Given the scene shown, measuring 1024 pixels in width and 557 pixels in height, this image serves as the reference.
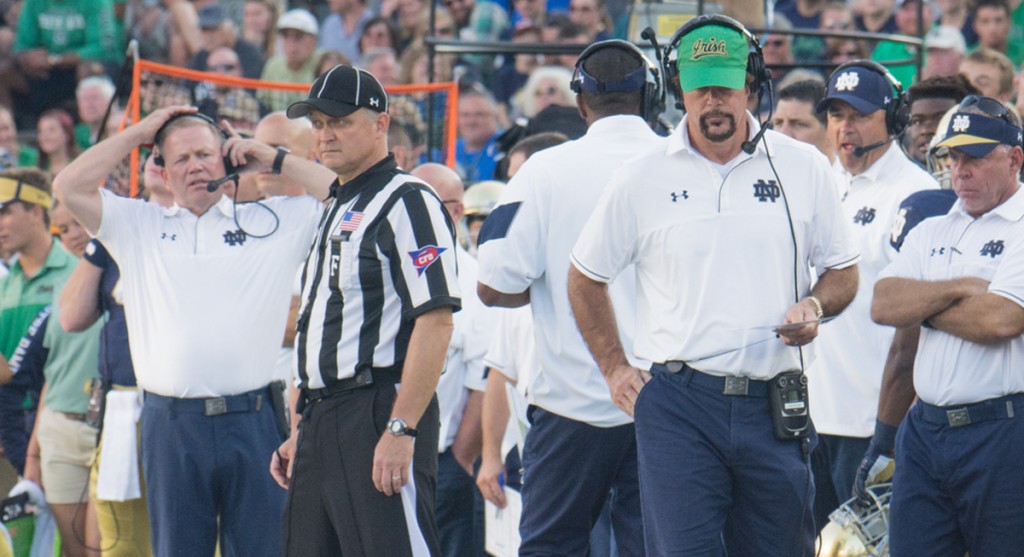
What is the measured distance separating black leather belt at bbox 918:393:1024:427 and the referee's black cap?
2.24 metres

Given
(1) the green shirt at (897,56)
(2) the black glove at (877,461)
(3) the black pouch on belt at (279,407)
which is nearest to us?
(2) the black glove at (877,461)

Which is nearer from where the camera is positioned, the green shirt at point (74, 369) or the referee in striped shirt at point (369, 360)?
the referee in striped shirt at point (369, 360)

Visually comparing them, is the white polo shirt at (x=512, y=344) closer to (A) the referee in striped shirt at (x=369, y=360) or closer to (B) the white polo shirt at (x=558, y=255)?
(B) the white polo shirt at (x=558, y=255)

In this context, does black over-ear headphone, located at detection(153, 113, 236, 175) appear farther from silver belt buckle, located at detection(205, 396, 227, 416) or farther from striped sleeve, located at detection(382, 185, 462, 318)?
striped sleeve, located at detection(382, 185, 462, 318)

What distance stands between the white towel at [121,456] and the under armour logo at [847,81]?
335 cm

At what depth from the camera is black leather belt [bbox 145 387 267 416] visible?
6195 mm

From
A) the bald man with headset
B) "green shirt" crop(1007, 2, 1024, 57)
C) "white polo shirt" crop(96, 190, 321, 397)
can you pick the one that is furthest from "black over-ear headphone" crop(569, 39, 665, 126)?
"green shirt" crop(1007, 2, 1024, 57)

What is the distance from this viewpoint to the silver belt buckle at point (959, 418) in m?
5.34

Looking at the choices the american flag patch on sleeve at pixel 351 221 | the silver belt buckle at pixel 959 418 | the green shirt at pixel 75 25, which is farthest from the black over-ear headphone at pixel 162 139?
the green shirt at pixel 75 25

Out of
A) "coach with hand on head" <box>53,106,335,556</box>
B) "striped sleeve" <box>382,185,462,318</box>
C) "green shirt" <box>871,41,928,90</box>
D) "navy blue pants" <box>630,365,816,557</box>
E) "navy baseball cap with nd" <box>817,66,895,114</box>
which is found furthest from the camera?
"green shirt" <box>871,41,928,90</box>

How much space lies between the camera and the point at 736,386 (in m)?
4.71

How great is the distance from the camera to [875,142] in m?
6.54

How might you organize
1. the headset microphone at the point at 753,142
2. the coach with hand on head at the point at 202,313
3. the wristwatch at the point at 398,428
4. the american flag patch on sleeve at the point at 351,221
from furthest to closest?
1. the coach with hand on head at the point at 202,313
2. the american flag patch on sleeve at the point at 351,221
3. the wristwatch at the point at 398,428
4. the headset microphone at the point at 753,142

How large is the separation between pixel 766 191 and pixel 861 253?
168 centimetres
